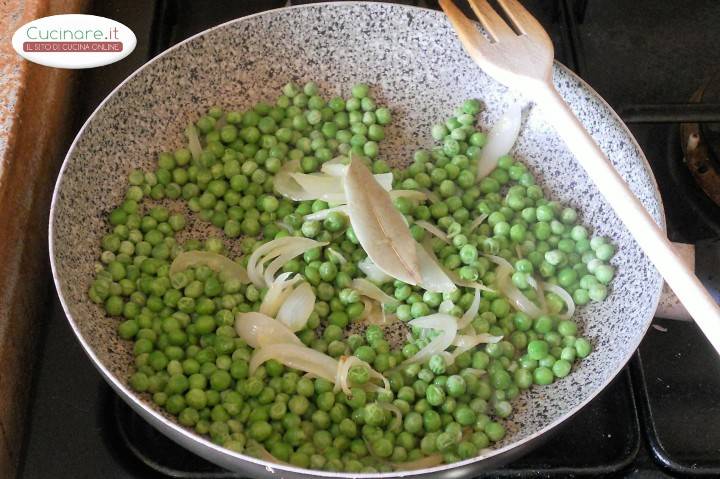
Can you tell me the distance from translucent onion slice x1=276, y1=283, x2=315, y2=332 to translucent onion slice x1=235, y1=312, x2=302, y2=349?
2 centimetres

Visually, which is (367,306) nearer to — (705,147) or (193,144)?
(193,144)

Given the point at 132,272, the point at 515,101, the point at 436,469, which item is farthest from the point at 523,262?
the point at 132,272

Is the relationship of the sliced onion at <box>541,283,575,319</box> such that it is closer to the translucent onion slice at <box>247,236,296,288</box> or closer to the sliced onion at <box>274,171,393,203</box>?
the sliced onion at <box>274,171,393,203</box>

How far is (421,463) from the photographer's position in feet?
4.04

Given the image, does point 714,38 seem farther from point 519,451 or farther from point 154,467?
point 154,467

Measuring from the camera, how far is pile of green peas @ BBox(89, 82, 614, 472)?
1.27m

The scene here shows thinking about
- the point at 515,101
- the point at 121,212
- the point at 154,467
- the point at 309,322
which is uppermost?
the point at 515,101

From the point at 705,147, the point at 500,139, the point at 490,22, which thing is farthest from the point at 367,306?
the point at 705,147

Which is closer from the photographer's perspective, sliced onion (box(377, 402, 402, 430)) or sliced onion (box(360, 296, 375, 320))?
sliced onion (box(377, 402, 402, 430))

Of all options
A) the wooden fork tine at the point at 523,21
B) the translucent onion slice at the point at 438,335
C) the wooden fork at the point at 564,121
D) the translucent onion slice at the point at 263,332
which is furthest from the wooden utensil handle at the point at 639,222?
the translucent onion slice at the point at 263,332

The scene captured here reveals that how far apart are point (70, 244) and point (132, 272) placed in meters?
0.13

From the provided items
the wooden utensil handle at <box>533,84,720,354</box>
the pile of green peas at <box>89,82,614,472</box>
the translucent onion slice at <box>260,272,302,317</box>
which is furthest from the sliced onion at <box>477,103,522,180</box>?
the translucent onion slice at <box>260,272,302,317</box>

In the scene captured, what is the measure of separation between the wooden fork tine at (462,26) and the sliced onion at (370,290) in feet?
1.52

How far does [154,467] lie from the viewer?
1.26 meters
